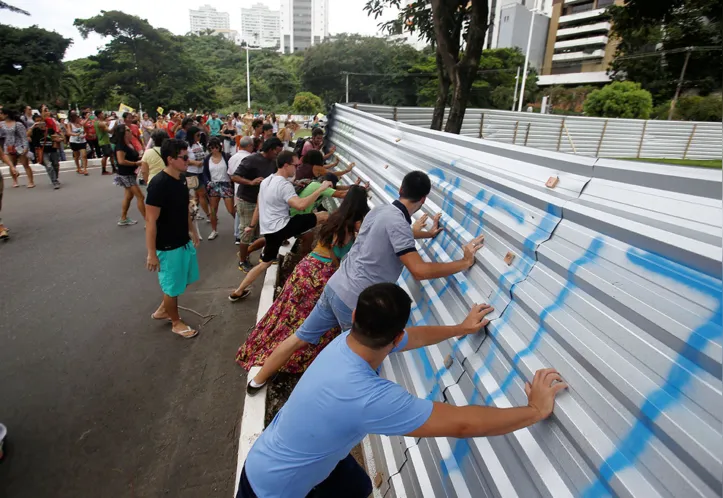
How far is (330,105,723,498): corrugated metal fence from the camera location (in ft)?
3.63

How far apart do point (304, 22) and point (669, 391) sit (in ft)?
580

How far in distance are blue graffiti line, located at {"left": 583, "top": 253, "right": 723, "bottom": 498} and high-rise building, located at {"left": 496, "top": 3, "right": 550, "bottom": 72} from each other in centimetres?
7012

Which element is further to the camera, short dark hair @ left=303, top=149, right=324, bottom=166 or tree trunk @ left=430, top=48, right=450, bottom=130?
tree trunk @ left=430, top=48, right=450, bottom=130

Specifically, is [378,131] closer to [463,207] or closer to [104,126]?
[463,207]

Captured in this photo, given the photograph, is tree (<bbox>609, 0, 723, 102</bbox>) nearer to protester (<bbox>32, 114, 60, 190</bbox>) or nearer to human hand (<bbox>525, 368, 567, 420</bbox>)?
protester (<bbox>32, 114, 60, 190</bbox>)

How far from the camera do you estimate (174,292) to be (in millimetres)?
4203

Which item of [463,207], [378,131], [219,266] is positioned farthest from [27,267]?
[463,207]

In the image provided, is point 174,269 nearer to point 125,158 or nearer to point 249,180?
point 249,180

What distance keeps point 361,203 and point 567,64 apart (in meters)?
73.7

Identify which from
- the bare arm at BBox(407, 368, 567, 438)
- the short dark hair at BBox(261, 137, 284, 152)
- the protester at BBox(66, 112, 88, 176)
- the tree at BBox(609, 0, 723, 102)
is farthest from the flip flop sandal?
the tree at BBox(609, 0, 723, 102)

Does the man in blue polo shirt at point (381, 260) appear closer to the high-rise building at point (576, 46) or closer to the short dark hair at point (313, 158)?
the short dark hair at point (313, 158)

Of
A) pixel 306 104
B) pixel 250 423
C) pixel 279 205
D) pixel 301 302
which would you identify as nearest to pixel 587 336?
pixel 250 423

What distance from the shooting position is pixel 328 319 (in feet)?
10.3

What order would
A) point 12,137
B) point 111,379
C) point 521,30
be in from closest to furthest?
point 111,379, point 12,137, point 521,30
